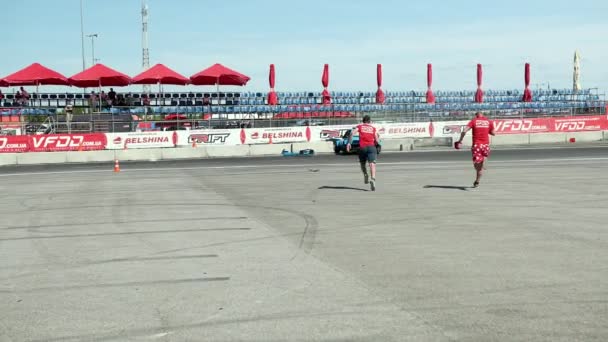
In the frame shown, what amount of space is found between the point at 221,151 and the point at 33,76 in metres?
10.1

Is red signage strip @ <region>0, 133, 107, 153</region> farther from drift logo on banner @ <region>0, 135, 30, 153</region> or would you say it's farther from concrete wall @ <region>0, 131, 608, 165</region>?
concrete wall @ <region>0, 131, 608, 165</region>

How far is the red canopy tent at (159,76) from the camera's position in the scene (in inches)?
1435

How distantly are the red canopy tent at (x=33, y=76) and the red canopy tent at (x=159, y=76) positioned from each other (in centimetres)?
378

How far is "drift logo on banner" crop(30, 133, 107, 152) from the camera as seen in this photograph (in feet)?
107

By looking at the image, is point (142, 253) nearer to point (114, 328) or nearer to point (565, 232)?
point (114, 328)

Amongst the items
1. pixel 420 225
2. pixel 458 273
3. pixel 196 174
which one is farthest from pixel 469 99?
pixel 458 273

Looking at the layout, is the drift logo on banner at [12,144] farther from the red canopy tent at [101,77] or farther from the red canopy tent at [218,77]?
the red canopy tent at [218,77]

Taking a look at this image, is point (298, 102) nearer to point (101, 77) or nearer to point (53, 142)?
point (101, 77)

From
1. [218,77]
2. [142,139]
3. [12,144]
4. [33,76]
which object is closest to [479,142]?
[142,139]

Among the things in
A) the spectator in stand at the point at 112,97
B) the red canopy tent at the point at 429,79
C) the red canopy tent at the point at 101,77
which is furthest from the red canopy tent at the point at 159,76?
the red canopy tent at the point at 429,79

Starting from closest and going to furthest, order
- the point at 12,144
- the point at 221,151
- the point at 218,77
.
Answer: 1. the point at 12,144
2. the point at 221,151
3. the point at 218,77

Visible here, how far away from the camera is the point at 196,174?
71.7ft

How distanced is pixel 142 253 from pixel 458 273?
362 centimetres

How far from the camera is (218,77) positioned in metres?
38.1
